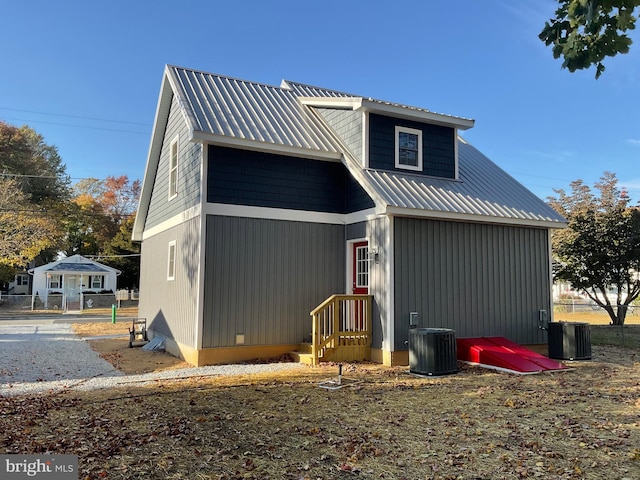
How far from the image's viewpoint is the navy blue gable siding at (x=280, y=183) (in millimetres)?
10359

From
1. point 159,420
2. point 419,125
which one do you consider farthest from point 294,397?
point 419,125

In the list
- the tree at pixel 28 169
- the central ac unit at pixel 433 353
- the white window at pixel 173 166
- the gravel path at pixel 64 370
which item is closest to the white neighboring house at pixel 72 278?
the tree at pixel 28 169

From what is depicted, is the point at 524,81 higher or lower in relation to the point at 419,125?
higher

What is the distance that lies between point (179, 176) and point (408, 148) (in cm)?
569

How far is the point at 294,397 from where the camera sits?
22.7 ft

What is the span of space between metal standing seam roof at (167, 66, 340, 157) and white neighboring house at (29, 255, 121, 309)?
2607 centimetres

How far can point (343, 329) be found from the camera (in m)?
10.3

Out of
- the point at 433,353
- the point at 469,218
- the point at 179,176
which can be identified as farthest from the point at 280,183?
the point at 433,353

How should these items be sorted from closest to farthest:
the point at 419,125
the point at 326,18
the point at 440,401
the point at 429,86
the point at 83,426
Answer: the point at 83,426 < the point at 440,401 < the point at 419,125 < the point at 326,18 < the point at 429,86

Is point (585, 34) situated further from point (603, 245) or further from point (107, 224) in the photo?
point (107, 224)

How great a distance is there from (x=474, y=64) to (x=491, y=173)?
5511 mm

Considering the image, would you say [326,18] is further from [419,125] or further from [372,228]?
[372,228]

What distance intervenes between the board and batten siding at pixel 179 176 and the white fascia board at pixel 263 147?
1.79ft

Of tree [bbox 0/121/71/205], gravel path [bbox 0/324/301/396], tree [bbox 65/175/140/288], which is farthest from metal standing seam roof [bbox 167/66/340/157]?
tree [bbox 65/175/140/288]
